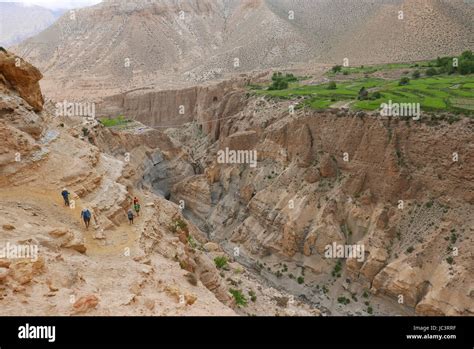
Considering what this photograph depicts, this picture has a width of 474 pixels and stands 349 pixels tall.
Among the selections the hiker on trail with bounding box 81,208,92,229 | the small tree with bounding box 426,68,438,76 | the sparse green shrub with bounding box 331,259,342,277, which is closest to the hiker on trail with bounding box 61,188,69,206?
the hiker on trail with bounding box 81,208,92,229

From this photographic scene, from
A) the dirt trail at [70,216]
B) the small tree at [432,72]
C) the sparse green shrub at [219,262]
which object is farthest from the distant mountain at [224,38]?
the dirt trail at [70,216]

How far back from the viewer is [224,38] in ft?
361

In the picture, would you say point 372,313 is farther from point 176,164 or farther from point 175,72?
point 175,72

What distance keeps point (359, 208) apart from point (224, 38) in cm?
9292

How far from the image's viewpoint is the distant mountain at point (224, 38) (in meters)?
64.7

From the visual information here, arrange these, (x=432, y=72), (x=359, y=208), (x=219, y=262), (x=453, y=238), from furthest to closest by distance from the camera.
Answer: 1. (x=432, y=72)
2. (x=359, y=208)
3. (x=453, y=238)
4. (x=219, y=262)

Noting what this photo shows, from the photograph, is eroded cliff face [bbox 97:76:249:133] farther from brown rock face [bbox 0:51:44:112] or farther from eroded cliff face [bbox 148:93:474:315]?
brown rock face [bbox 0:51:44:112]

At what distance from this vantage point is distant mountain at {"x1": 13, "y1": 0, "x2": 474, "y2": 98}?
212ft

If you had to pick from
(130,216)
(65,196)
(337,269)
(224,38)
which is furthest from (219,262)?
(224,38)

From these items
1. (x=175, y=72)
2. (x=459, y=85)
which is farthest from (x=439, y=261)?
(x=175, y=72)

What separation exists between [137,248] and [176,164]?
27577 millimetres

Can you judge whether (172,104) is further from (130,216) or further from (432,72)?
(130,216)

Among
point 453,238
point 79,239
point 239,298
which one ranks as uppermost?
point 79,239

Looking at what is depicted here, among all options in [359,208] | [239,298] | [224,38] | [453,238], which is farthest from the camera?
[224,38]
